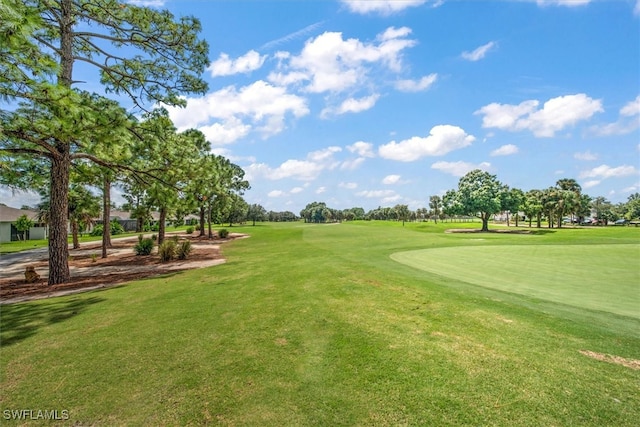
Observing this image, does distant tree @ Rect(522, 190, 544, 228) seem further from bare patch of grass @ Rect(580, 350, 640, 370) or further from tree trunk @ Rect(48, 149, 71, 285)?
tree trunk @ Rect(48, 149, 71, 285)

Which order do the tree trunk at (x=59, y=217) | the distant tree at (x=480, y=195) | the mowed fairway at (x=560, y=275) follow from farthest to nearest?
the distant tree at (x=480, y=195)
the tree trunk at (x=59, y=217)
the mowed fairway at (x=560, y=275)

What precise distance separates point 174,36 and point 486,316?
45.7 feet

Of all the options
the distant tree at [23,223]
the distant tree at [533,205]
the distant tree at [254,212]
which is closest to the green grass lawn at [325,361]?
the distant tree at [23,223]

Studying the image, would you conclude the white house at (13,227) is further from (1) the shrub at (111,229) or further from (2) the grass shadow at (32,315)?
(2) the grass shadow at (32,315)

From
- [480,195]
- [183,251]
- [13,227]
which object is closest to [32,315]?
[183,251]

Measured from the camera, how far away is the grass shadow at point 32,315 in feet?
19.4

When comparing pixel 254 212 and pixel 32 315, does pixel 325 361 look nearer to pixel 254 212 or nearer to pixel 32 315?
pixel 32 315

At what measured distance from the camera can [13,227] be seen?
42.2 metres

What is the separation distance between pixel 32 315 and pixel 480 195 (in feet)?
186

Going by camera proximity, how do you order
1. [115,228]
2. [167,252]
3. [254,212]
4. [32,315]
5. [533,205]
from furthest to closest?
[254,212]
[533,205]
[115,228]
[167,252]
[32,315]

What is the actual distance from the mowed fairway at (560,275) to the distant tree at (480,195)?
3799 cm

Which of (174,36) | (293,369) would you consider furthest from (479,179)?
(293,369)

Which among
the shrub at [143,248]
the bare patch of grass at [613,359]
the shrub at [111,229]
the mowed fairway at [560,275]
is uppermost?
the shrub at [111,229]

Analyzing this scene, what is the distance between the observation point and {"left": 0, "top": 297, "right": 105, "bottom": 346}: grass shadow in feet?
19.4
